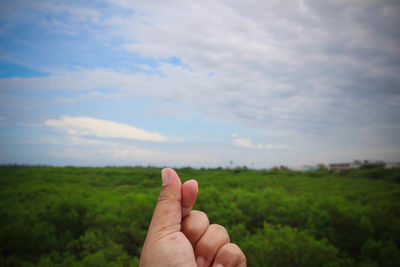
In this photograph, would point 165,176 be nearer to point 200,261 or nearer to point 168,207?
point 168,207

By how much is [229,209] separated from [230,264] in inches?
189

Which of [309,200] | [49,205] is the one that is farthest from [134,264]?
[309,200]

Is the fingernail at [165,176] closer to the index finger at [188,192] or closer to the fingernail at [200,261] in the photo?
the index finger at [188,192]

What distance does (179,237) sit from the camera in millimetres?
1305

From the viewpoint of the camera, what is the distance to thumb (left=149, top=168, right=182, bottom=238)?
1.27 meters

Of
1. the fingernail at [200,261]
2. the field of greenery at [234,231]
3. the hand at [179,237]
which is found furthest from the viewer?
the field of greenery at [234,231]

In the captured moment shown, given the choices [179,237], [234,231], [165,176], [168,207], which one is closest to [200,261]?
[179,237]

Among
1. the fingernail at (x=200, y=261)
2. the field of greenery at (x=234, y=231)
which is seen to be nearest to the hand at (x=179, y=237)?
the fingernail at (x=200, y=261)

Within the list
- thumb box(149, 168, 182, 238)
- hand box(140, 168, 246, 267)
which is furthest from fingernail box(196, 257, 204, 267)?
thumb box(149, 168, 182, 238)

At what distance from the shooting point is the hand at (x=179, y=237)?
4.14 ft

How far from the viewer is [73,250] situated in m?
4.62

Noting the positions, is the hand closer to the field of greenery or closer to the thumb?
the thumb

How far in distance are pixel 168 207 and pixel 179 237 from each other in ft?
0.59

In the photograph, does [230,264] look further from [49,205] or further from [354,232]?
[49,205]
